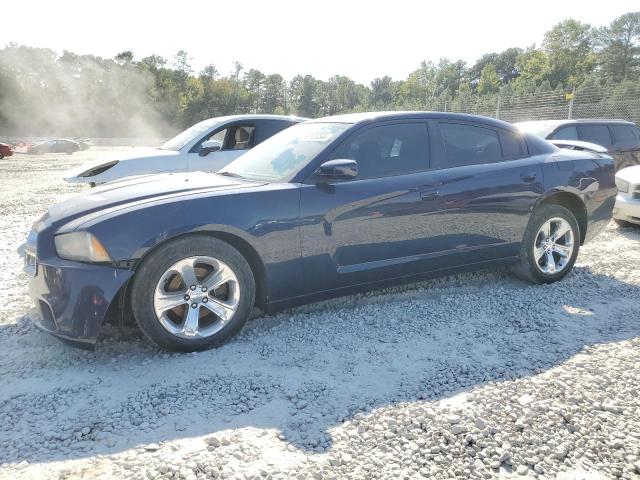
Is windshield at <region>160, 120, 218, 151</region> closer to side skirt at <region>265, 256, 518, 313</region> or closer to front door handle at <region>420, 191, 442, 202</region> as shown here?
front door handle at <region>420, 191, 442, 202</region>

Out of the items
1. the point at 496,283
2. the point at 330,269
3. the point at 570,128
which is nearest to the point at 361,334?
the point at 330,269

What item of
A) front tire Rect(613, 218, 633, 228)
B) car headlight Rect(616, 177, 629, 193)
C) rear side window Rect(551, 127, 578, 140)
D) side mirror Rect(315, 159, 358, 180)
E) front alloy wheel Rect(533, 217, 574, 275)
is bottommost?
front tire Rect(613, 218, 633, 228)

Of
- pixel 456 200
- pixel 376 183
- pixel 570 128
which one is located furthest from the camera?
pixel 570 128

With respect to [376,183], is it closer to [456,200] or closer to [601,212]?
[456,200]

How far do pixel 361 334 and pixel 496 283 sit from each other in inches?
71.9

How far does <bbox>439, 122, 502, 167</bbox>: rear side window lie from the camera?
13.9 ft

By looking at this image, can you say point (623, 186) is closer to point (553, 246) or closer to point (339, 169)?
point (553, 246)

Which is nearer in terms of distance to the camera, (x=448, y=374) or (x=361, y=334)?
(x=448, y=374)

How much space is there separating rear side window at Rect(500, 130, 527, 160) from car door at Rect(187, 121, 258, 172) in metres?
4.56

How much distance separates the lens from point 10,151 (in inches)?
1078

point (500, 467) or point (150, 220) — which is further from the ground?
point (150, 220)

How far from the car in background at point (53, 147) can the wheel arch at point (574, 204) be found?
37.0 m

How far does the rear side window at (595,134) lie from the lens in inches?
355

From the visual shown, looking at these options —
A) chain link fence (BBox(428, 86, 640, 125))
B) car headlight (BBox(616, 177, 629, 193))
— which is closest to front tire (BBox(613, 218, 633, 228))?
car headlight (BBox(616, 177, 629, 193))
